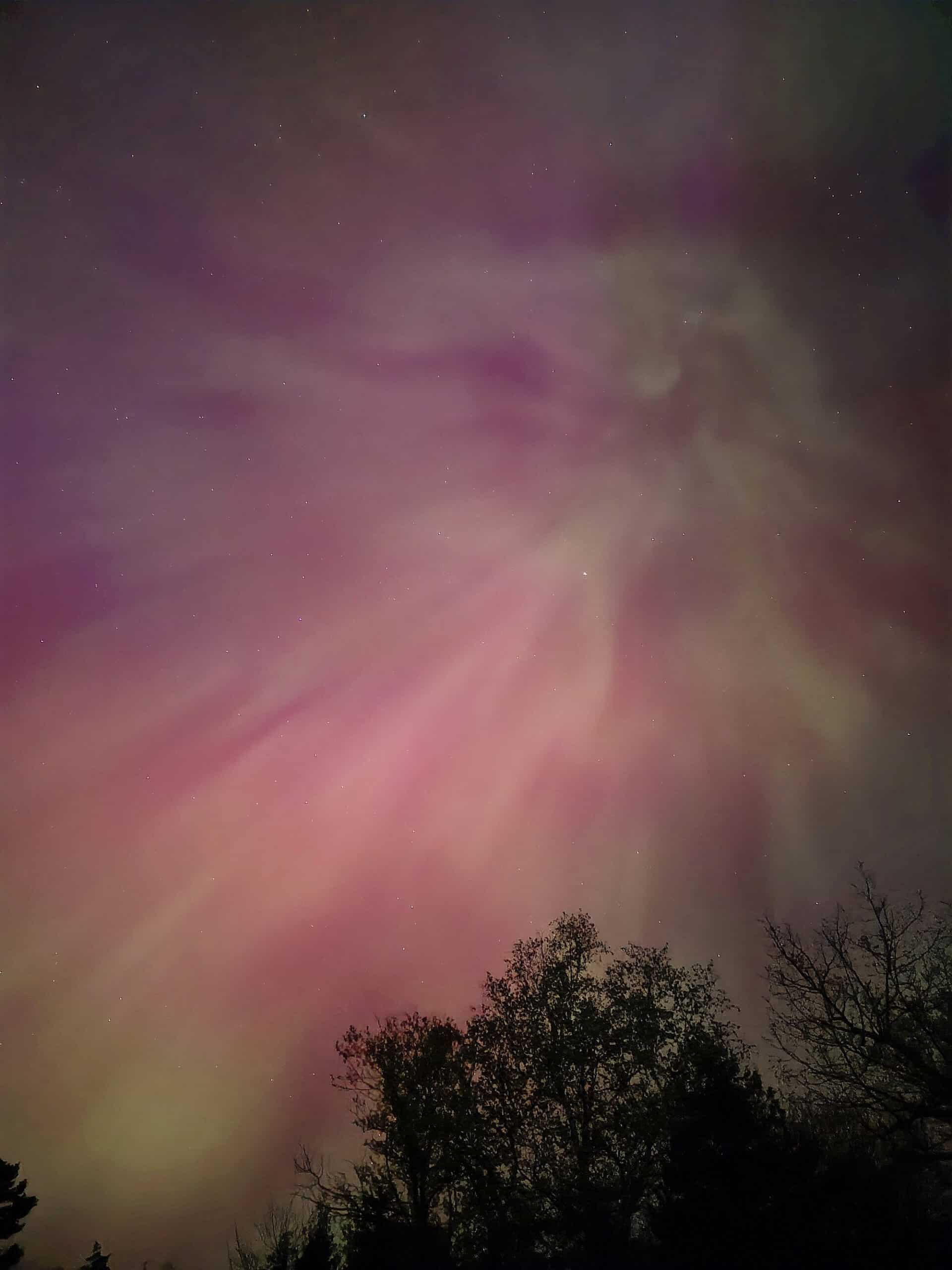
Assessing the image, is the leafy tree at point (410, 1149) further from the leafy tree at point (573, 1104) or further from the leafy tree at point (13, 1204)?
the leafy tree at point (13, 1204)

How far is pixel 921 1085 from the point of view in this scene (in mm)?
15234

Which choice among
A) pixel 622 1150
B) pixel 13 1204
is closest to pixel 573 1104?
pixel 622 1150

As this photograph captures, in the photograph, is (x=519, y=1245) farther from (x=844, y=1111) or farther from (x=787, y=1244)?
(x=844, y=1111)

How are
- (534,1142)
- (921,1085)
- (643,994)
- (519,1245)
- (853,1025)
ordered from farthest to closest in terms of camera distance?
(643,994) < (534,1142) < (519,1245) < (853,1025) < (921,1085)

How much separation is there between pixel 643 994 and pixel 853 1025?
41.8 ft

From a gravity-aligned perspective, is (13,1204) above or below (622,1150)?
above

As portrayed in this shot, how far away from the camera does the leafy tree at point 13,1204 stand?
49419 mm

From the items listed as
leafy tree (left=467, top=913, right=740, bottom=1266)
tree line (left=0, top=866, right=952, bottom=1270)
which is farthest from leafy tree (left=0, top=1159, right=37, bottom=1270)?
leafy tree (left=467, top=913, right=740, bottom=1266)

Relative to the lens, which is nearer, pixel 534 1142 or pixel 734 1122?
pixel 734 1122

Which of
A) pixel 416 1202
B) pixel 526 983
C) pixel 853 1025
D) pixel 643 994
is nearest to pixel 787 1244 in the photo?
pixel 853 1025

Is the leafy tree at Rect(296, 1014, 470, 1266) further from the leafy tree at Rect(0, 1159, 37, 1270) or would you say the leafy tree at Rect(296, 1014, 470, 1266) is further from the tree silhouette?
the leafy tree at Rect(0, 1159, 37, 1270)

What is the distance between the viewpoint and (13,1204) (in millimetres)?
52594

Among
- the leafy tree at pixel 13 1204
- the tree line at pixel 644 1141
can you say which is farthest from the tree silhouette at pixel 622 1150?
the leafy tree at pixel 13 1204

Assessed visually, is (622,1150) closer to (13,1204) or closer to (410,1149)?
(410,1149)
